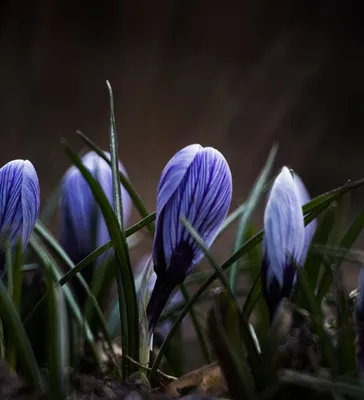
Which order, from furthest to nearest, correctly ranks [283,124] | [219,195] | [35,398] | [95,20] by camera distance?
[283,124], [95,20], [219,195], [35,398]

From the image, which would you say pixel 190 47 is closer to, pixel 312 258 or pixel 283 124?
pixel 283 124

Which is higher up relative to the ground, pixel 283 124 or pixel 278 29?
pixel 278 29

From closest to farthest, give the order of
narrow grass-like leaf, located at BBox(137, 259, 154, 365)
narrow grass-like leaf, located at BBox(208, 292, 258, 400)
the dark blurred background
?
1. narrow grass-like leaf, located at BBox(208, 292, 258, 400)
2. narrow grass-like leaf, located at BBox(137, 259, 154, 365)
3. the dark blurred background

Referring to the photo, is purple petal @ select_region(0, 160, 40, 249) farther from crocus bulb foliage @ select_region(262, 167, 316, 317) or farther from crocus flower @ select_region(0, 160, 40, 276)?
crocus bulb foliage @ select_region(262, 167, 316, 317)

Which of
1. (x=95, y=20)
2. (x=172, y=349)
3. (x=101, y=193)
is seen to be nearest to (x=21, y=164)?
(x=101, y=193)

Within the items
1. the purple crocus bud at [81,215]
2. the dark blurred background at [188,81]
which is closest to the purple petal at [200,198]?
the purple crocus bud at [81,215]

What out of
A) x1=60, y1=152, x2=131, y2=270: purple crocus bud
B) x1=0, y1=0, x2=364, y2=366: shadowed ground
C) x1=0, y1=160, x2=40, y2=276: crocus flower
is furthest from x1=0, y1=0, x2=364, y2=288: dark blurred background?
x1=0, y1=160, x2=40, y2=276: crocus flower
